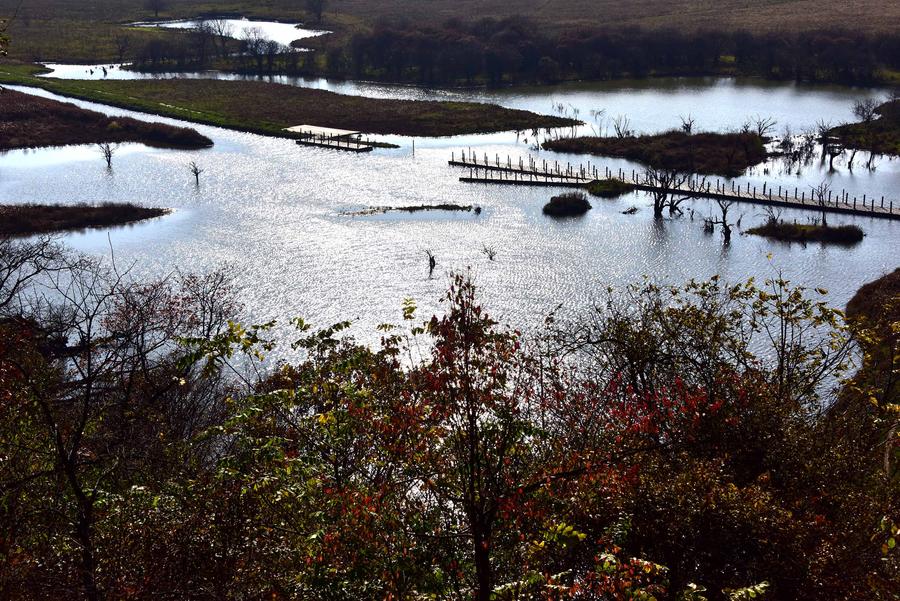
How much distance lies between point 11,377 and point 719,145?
324ft

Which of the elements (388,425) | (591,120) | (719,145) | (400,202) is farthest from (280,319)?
(591,120)

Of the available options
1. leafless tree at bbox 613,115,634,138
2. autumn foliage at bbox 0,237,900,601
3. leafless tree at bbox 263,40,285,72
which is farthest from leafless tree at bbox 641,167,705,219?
leafless tree at bbox 263,40,285,72

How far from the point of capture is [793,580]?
2062 centimetres

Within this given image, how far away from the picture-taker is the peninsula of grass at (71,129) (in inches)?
4628

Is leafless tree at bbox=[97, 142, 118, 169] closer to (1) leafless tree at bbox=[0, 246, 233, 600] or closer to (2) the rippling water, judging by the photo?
(2) the rippling water

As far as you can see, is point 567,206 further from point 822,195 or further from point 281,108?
point 281,108

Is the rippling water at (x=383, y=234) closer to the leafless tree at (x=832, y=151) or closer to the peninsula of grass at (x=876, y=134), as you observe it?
the leafless tree at (x=832, y=151)

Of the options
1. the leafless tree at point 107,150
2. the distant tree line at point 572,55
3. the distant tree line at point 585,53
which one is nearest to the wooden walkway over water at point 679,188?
the leafless tree at point 107,150

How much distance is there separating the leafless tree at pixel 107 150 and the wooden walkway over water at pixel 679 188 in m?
38.0

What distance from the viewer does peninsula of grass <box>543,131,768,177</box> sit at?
333 ft

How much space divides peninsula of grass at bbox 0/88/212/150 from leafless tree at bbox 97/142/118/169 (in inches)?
102

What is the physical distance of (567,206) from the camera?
84.2 m

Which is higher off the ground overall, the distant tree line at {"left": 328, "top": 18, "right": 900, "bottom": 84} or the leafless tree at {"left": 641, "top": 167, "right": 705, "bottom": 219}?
the distant tree line at {"left": 328, "top": 18, "right": 900, "bottom": 84}

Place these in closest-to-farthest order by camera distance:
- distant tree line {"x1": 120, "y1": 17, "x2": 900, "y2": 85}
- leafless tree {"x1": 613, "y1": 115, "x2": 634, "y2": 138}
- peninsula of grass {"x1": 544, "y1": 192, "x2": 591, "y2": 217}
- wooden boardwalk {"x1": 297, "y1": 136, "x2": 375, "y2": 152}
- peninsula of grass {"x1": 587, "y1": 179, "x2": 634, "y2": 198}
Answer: peninsula of grass {"x1": 544, "y1": 192, "x2": 591, "y2": 217}
peninsula of grass {"x1": 587, "y1": 179, "x2": 634, "y2": 198}
wooden boardwalk {"x1": 297, "y1": 136, "x2": 375, "y2": 152}
leafless tree {"x1": 613, "y1": 115, "x2": 634, "y2": 138}
distant tree line {"x1": 120, "y1": 17, "x2": 900, "y2": 85}
